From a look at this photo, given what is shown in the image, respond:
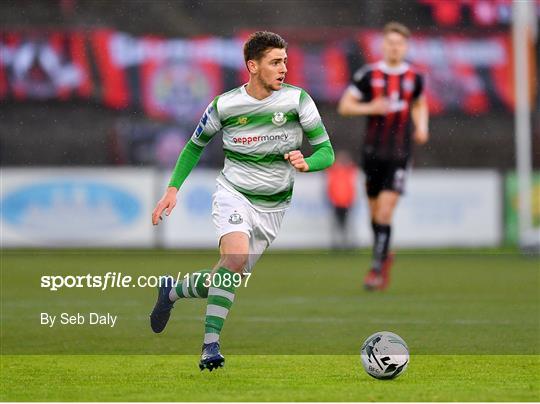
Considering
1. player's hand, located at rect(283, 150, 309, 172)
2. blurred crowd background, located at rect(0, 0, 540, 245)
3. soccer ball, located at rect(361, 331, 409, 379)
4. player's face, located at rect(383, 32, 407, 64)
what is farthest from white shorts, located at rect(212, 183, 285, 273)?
blurred crowd background, located at rect(0, 0, 540, 245)

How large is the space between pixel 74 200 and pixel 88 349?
1129 centimetres

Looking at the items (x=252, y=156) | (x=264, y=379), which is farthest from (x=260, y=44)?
(x=264, y=379)

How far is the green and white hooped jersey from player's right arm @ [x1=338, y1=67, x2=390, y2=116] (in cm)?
458

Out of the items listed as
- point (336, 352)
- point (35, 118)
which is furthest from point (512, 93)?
point (336, 352)

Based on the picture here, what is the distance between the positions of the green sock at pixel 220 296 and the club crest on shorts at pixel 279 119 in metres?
0.86

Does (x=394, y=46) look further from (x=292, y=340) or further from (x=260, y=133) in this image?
(x=260, y=133)

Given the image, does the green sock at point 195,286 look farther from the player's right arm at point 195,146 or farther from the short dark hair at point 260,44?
the short dark hair at point 260,44

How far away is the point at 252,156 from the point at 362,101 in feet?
17.0

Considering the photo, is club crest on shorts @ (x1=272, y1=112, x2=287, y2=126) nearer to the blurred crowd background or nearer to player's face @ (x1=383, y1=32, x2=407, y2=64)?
player's face @ (x1=383, y1=32, x2=407, y2=64)

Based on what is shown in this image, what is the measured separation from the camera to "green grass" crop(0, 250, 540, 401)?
6.21 meters

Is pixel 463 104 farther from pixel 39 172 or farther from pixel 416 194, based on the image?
pixel 39 172

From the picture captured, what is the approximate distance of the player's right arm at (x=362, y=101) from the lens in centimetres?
1173
